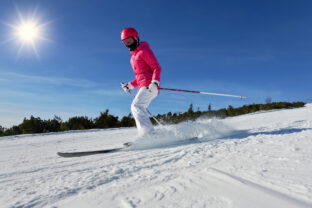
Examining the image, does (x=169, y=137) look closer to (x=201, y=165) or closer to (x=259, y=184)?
(x=201, y=165)

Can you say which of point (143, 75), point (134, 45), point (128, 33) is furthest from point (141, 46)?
point (143, 75)

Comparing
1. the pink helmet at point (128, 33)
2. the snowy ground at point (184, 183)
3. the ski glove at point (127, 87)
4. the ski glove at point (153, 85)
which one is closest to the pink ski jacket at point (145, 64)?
the ski glove at point (153, 85)

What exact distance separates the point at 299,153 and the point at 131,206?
6.00ft

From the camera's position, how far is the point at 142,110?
12.4 feet

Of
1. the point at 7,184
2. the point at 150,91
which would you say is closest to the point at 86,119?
the point at 150,91

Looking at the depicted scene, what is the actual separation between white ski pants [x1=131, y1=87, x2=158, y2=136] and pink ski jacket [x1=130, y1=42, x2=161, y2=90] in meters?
0.23

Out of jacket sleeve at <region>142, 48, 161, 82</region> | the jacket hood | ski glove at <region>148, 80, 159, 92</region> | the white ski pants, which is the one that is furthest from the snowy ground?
the jacket hood

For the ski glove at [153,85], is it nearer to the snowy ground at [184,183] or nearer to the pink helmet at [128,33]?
the pink helmet at [128,33]

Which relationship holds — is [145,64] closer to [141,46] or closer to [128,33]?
[141,46]

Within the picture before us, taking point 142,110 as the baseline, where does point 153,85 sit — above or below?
above

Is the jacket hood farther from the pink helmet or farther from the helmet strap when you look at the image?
the pink helmet

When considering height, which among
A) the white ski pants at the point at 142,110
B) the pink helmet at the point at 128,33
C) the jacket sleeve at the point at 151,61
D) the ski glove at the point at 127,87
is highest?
the pink helmet at the point at 128,33

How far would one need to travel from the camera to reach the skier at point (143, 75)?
3693 millimetres

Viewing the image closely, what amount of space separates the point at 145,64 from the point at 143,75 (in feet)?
0.81
